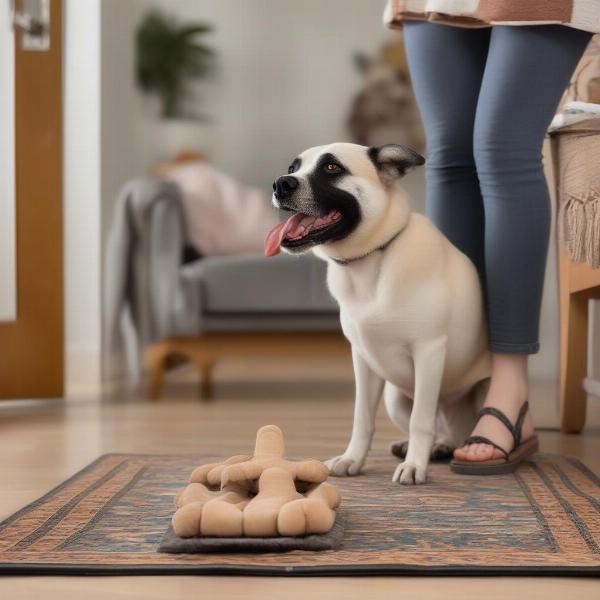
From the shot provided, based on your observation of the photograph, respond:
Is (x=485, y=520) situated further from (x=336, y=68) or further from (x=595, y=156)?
→ (x=336, y=68)

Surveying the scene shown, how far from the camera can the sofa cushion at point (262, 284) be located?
288 cm

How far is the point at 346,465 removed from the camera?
59.7 inches

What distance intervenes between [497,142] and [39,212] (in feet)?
4.74

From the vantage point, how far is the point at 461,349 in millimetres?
1559

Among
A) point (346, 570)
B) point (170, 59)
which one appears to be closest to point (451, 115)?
point (346, 570)

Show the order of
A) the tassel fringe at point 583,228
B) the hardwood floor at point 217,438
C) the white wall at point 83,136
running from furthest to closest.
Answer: the white wall at point 83,136
the tassel fringe at point 583,228
the hardwood floor at point 217,438

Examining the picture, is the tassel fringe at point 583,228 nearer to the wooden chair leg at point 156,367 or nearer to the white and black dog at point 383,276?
the white and black dog at point 383,276

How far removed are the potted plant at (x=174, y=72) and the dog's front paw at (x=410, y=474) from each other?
139 inches

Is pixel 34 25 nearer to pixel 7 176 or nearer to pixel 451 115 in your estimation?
pixel 7 176

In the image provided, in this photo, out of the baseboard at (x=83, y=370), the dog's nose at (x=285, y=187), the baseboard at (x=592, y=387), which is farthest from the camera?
the baseboard at (x=83, y=370)

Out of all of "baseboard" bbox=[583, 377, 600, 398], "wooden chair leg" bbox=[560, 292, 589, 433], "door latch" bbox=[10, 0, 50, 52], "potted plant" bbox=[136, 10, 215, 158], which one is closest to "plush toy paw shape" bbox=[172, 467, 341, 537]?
"baseboard" bbox=[583, 377, 600, 398]

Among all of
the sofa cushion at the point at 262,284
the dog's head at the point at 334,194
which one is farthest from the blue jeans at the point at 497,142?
the sofa cushion at the point at 262,284

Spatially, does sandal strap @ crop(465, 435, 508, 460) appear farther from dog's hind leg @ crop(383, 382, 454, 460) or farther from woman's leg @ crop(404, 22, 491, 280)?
woman's leg @ crop(404, 22, 491, 280)

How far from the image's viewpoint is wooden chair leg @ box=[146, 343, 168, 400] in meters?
2.79
